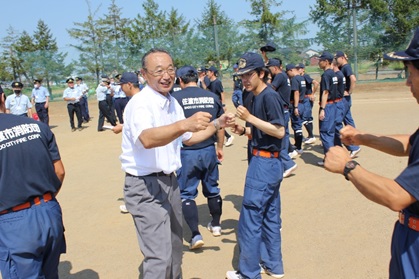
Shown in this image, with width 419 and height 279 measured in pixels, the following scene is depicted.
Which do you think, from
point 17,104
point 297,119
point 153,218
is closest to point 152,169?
point 153,218

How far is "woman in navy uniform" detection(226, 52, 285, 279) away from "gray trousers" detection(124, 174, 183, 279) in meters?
0.85

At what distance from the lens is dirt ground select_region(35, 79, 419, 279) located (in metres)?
4.43

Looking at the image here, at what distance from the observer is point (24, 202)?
2.95m

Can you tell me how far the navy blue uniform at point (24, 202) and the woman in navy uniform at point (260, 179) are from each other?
1789 millimetres

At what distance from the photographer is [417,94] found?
2.27 metres

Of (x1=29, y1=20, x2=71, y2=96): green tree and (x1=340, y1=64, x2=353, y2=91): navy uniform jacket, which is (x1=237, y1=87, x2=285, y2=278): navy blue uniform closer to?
(x1=340, y1=64, x2=353, y2=91): navy uniform jacket

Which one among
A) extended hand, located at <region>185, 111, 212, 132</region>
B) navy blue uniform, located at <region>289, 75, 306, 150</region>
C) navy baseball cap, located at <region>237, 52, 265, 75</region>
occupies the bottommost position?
navy blue uniform, located at <region>289, 75, 306, 150</region>

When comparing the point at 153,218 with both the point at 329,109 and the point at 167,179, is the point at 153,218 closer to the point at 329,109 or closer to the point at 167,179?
the point at 167,179

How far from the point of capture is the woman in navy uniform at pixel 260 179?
3910mm

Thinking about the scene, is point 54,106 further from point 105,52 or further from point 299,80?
point 299,80

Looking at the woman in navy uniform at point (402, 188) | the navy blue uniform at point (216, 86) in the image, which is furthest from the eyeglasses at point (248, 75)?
the navy blue uniform at point (216, 86)

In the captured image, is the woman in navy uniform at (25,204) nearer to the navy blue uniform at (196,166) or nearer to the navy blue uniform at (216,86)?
the navy blue uniform at (196,166)

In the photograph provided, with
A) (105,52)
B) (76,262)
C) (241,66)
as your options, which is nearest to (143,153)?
(241,66)

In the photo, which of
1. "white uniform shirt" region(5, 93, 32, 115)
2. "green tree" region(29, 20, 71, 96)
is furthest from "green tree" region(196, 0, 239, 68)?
"white uniform shirt" region(5, 93, 32, 115)
